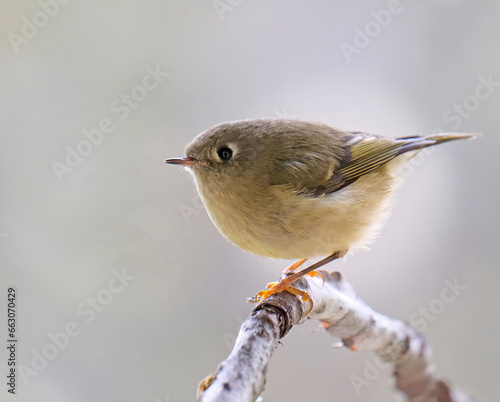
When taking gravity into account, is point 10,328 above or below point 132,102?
below

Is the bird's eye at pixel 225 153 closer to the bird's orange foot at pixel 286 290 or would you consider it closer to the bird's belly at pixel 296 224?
the bird's belly at pixel 296 224

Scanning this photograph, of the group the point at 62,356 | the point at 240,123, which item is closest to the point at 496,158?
the point at 240,123

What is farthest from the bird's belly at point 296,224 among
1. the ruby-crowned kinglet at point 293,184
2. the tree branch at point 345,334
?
the tree branch at point 345,334

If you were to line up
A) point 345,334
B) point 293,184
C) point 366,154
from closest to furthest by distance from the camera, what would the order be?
point 293,184 → point 345,334 → point 366,154

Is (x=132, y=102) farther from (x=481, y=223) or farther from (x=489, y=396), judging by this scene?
(x=489, y=396)

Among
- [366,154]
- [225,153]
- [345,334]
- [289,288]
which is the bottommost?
[345,334]

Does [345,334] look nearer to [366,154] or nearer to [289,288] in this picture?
[289,288]

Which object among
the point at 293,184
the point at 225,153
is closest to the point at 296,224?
the point at 293,184
